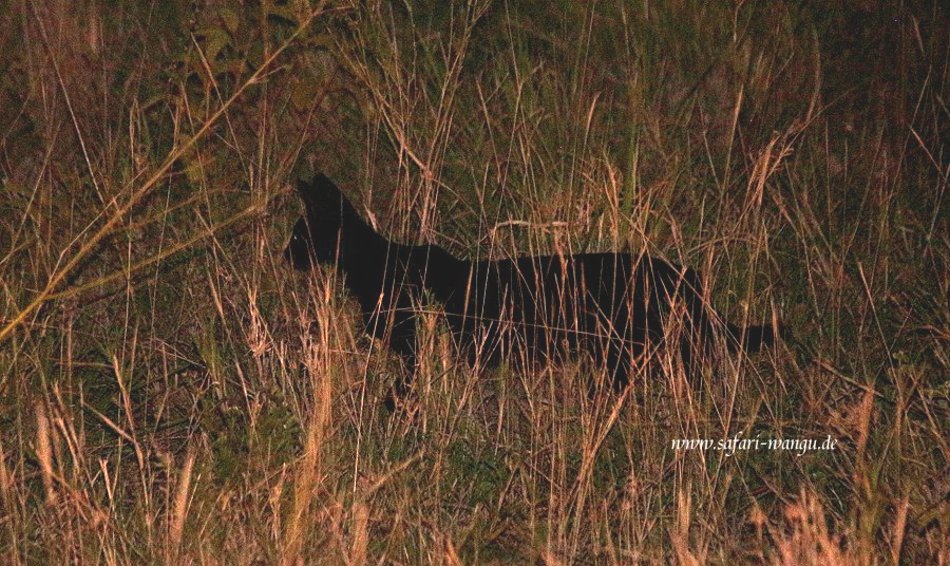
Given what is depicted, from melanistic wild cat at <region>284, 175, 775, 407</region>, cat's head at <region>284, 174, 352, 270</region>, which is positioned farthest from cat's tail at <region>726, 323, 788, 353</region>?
cat's head at <region>284, 174, 352, 270</region>

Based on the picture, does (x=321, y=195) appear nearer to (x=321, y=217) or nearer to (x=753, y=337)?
(x=321, y=217)

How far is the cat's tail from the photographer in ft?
13.5

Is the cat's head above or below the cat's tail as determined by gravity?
above

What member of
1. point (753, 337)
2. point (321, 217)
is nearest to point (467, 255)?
point (321, 217)

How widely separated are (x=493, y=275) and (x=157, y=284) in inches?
44.3

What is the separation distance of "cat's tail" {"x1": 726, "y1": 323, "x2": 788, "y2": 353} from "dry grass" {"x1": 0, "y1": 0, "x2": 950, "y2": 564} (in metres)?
0.06

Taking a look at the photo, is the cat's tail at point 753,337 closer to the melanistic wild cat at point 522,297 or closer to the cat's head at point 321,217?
the melanistic wild cat at point 522,297

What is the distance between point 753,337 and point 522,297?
0.68m

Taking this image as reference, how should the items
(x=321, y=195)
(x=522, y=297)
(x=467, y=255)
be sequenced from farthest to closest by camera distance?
(x=467, y=255) → (x=321, y=195) → (x=522, y=297)

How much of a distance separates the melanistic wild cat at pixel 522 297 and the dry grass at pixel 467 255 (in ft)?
0.29

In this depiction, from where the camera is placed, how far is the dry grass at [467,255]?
3.42 metres

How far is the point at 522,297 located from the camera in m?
4.14

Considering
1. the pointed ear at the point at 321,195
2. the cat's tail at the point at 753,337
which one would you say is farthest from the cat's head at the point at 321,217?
the cat's tail at the point at 753,337

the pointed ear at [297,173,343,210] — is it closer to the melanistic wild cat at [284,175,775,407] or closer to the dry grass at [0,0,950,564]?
the melanistic wild cat at [284,175,775,407]
